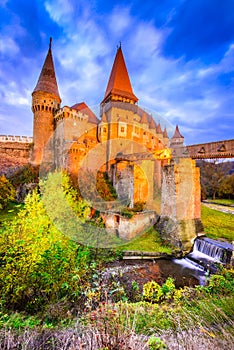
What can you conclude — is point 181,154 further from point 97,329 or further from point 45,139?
point 45,139

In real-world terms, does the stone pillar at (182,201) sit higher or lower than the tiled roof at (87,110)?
lower

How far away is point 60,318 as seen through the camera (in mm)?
3053

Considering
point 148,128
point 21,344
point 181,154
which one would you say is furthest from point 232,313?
point 148,128

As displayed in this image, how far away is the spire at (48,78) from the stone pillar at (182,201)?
18731 mm

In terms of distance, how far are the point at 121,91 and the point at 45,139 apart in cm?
1372

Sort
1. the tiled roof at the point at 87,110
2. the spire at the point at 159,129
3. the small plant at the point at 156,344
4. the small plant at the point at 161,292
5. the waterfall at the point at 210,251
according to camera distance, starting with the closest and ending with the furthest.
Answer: the small plant at the point at 156,344, the small plant at the point at 161,292, the waterfall at the point at 210,251, the tiled roof at the point at 87,110, the spire at the point at 159,129

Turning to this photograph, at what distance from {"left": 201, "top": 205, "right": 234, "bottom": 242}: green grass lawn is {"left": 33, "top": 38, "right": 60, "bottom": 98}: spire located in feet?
73.1

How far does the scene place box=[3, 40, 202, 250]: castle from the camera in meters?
11.2

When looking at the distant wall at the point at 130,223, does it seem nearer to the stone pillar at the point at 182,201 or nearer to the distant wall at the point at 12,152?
the stone pillar at the point at 182,201

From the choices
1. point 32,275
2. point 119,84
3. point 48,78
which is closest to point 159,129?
point 119,84

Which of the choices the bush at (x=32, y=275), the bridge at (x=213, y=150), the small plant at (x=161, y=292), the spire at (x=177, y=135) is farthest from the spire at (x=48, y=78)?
the small plant at (x=161, y=292)

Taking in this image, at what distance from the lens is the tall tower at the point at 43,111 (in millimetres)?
21312

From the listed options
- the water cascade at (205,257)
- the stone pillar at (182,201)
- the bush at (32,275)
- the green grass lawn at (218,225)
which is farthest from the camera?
the stone pillar at (182,201)

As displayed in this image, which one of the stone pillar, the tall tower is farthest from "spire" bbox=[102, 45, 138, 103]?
the stone pillar
